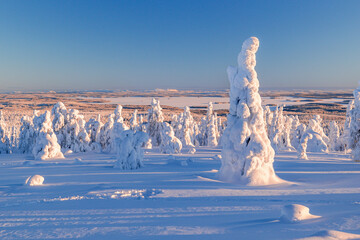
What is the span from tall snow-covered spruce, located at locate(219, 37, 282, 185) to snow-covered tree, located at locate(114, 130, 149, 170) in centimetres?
689

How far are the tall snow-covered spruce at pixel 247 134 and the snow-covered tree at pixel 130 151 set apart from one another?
6.89 meters

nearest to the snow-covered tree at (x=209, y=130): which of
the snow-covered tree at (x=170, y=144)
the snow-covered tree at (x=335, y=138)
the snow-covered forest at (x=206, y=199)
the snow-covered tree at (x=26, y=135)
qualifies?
the snow-covered tree at (x=170, y=144)

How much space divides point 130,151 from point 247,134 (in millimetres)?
8829

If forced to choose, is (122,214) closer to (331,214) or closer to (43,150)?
(331,214)

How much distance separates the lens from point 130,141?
739 inches

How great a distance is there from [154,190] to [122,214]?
3158mm

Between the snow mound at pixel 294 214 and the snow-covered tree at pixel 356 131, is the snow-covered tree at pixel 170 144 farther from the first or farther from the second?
the snow mound at pixel 294 214

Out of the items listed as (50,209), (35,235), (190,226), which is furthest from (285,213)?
(50,209)

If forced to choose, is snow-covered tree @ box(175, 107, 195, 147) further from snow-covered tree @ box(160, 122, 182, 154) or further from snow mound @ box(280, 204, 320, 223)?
snow mound @ box(280, 204, 320, 223)

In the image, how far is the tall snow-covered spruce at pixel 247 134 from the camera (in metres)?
13.4

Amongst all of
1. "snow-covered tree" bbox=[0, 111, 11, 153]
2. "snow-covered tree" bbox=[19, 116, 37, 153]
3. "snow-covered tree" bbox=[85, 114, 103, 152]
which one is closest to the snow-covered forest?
"snow-covered tree" bbox=[85, 114, 103, 152]

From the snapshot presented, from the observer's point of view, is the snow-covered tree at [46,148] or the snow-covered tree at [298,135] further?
the snow-covered tree at [298,135]

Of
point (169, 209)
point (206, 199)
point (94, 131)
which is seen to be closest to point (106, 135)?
point (94, 131)

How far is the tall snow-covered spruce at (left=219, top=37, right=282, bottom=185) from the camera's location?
13.4 m
